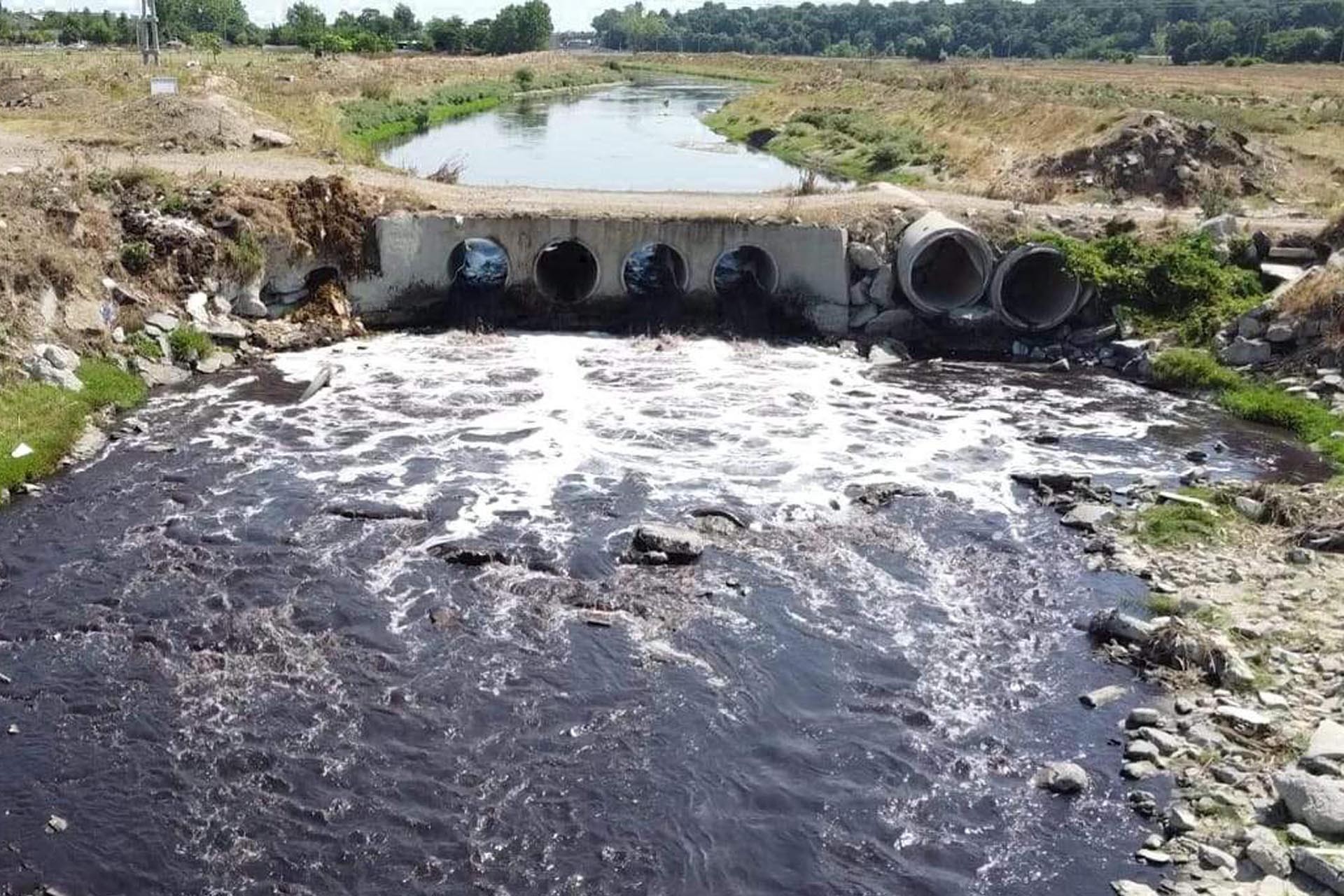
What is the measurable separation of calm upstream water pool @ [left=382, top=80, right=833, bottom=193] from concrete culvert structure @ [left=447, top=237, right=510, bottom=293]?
4.50 meters

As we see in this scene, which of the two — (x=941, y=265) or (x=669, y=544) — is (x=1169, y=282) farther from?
(x=669, y=544)

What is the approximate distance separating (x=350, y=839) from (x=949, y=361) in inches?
769

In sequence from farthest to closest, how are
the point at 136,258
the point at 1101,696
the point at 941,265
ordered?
the point at 941,265 → the point at 136,258 → the point at 1101,696

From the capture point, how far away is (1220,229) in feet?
96.3

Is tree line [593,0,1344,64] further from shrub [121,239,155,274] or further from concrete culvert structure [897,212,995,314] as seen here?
shrub [121,239,155,274]

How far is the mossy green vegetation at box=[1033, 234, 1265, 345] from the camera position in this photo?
27.3 meters

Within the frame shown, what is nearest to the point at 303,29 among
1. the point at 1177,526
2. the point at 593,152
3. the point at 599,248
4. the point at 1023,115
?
the point at 593,152

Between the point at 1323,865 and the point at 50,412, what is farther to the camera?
the point at 50,412

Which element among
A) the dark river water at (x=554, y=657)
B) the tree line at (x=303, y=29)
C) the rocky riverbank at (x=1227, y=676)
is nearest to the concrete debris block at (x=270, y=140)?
the dark river water at (x=554, y=657)

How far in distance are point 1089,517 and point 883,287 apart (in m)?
11.3

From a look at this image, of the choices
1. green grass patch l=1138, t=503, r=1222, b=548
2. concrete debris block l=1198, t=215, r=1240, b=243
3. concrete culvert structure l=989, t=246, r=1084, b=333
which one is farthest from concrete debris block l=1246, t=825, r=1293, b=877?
concrete debris block l=1198, t=215, r=1240, b=243

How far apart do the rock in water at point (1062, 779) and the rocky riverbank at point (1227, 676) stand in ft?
0.05

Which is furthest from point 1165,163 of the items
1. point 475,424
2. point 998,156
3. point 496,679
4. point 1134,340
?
point 496,679

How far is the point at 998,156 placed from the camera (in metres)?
49.2
